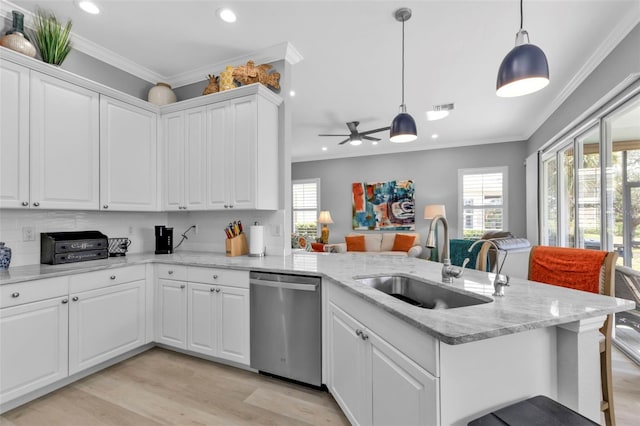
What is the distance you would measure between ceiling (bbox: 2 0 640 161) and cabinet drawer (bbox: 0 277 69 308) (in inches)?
80.7

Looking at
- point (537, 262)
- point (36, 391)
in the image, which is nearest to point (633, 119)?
point (537, 262)

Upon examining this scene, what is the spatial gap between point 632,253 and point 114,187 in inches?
188

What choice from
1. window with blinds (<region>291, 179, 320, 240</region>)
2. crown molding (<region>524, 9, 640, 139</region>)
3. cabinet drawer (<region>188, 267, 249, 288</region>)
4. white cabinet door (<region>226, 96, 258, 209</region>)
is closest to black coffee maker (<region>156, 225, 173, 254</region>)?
cabinet drawer (<region>188, 267, 249, 288</region>)

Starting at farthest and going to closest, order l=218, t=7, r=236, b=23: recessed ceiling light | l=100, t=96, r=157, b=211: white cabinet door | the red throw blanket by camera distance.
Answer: l=100, t=96, r=157, b=211: white cabinet door
l=218, t=7, r=236, b=23: recessed ceiling light
the red throw blanket

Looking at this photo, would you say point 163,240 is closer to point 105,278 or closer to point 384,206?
point 105,278

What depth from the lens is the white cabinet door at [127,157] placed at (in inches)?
103

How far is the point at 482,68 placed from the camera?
3.12 meters

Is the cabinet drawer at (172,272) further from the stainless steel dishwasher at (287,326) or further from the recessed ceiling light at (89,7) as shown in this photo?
the recessed ceiling light at (89,7)

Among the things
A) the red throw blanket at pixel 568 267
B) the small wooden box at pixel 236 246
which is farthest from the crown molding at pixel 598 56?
the small wooden box at pixel 236 246

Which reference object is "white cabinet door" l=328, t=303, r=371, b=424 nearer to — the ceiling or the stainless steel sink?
the stainless steel sink

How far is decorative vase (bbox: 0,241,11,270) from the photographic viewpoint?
6.97 ft

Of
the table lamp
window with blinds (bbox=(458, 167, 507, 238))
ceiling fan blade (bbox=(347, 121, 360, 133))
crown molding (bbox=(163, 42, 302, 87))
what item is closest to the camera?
crown molding (bbox=(163, 42, 302, 87))

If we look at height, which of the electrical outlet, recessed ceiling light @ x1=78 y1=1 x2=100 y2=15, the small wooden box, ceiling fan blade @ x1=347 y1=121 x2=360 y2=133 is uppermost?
recessed ceiling light @ x1=78 y1=1 x2=100 y2=15

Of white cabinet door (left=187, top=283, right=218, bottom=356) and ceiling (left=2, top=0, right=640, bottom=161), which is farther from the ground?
ceiling (left=2, top=0, right=640, bottom=161)
